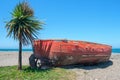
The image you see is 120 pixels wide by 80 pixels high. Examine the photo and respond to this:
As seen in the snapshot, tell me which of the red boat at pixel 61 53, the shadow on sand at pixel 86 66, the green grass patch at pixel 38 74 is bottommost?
the green grass patch at pixel 38 74

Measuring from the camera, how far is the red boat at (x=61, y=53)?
1864 centimetres

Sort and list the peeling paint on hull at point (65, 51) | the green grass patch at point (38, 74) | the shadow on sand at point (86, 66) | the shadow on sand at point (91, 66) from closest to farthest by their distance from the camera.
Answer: the green grass patch at point (38, 74) → the shadow on sand at point (86, 66) → the peeling paint on hull at point (65, 51) → the shadow on sand at point (91, 66)

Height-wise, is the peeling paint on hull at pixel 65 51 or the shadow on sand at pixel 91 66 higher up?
the peeling paint on hull at pixel 65 51

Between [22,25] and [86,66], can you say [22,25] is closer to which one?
[22,25]

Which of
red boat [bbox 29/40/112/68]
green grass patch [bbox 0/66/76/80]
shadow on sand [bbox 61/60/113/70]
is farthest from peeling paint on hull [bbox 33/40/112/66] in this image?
green grass patch [bbox 0/66/76/80]

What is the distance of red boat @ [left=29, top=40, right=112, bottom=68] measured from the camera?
18.6 meters

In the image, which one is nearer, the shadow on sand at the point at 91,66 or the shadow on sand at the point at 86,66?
the shadow on sand at the point at 86,66

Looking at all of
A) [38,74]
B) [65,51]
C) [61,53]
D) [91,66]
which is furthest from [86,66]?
[38,74]

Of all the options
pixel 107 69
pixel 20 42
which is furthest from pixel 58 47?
pixel 107 69

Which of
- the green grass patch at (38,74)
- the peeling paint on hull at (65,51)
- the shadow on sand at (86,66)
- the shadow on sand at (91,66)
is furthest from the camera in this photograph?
the shadow on sand at (91,66)

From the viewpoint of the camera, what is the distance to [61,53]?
18.6 meters

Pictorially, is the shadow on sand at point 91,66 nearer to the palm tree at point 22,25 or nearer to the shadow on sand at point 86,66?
the shadow on sand at point 86,66

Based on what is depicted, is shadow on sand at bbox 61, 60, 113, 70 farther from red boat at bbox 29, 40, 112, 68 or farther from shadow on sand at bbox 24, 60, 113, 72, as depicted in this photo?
red boat at bbox 29, 40, 112, 68

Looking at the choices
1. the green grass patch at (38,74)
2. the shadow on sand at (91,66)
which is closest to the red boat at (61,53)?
the shadow on sand at (91,66)
